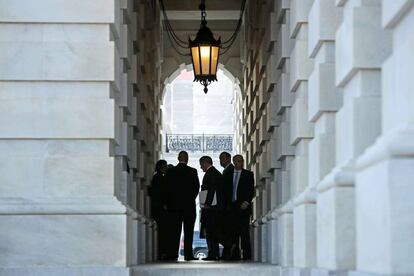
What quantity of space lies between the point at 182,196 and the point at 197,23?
11.6 meters

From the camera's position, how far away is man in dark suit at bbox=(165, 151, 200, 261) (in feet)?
61.3

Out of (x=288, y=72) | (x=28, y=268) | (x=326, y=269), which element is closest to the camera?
Answer: (x=326, y=269)

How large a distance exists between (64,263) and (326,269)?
3036 millimetres

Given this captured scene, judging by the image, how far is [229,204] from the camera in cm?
1838

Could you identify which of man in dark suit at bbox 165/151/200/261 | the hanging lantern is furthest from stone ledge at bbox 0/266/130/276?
man in dark suit at bbox 165/151/200/261

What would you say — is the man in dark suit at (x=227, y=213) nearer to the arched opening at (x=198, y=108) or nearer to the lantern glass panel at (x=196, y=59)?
the lantern glass panel at (x=196, y=59)

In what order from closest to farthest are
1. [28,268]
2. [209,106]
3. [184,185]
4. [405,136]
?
[405,136] → [28,268] → [184,185] → [209,106]

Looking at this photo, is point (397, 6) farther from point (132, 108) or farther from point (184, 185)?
point (184, 185)

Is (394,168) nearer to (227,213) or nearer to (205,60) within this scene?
(205,60)

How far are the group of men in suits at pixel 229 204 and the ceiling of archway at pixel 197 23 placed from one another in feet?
30.4

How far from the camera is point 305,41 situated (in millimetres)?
11312

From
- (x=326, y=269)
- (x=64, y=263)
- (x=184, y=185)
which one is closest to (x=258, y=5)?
(x=184, y=185)

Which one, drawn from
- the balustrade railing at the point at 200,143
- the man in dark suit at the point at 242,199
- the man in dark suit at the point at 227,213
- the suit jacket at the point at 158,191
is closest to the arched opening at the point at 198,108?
the balustrade railing at the point at 200,143

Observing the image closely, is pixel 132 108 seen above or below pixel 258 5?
below
